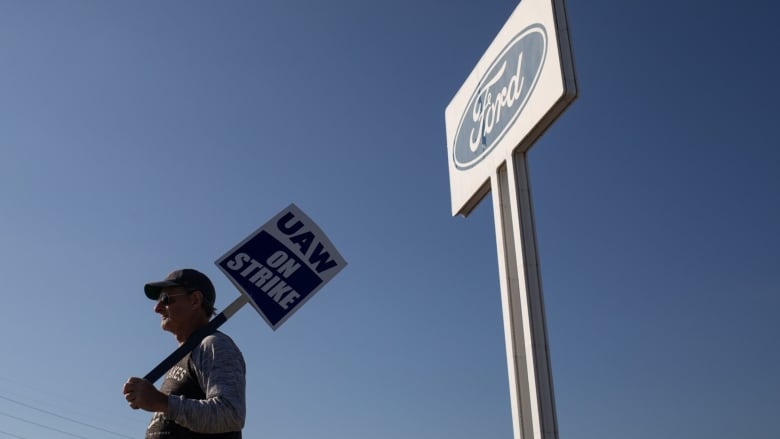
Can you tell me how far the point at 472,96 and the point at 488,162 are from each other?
1644mm

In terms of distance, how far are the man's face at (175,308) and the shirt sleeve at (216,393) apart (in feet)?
1.21

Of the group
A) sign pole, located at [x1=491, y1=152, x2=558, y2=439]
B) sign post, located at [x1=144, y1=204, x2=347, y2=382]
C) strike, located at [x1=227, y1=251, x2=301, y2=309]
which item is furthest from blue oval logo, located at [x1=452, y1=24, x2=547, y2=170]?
strike, located at [x1=227, y1=251, x2=301, y2=309]

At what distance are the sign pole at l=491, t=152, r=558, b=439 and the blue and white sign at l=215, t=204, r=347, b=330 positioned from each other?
17.5ft

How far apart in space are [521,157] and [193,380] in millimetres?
7357

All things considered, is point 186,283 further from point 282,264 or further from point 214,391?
point 214,391

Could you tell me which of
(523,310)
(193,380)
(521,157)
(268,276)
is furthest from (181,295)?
(521,157)

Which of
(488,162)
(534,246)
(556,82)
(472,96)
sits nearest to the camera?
(556,82)

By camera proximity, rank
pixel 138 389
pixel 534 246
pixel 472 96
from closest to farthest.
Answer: pixel 138 389 < pixel 534 246 < pixel 472 96

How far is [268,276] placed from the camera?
3818 mm

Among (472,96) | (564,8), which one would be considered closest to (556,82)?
(564,8)

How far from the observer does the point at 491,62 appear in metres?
11.0

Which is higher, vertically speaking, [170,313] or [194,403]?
[170,313]

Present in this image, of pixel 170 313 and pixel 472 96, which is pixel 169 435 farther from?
pixel 472 96

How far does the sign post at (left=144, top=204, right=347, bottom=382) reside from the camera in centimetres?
371
